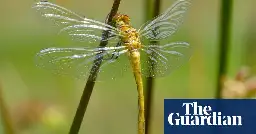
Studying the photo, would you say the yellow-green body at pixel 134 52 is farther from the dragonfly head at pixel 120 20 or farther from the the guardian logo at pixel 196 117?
the the guardian logo at pixel 196 117

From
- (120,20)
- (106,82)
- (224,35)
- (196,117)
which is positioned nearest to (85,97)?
(120,20)

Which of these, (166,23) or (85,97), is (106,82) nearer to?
(166,23)

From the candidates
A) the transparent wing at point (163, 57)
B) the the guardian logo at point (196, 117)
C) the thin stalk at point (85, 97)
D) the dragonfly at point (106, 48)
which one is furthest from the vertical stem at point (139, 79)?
the the guardian logo at point (196, 117)

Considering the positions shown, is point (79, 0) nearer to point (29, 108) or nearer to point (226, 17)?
point (29, 108)

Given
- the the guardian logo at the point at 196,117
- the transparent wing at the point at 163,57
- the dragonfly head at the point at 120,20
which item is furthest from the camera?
the the guardian logo at the point at 196,117

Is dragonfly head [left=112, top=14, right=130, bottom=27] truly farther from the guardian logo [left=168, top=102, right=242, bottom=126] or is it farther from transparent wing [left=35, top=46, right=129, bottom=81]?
the guardian logo [left=168, top=102, right=242, bottom=126]

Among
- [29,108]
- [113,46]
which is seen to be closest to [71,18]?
[113,46]

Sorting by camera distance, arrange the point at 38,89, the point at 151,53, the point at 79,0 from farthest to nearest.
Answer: the point at 79,0 → the point at 38,89 → the point at 151,53
